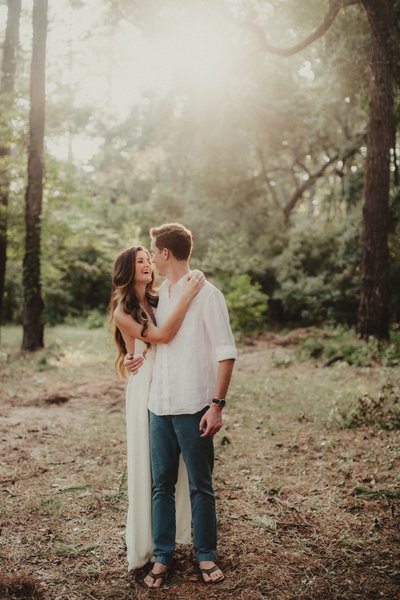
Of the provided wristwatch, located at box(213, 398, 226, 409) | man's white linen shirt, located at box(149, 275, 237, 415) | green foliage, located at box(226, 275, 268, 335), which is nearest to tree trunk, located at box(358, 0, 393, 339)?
green foliage, located at box(226, 275, 268, 335)

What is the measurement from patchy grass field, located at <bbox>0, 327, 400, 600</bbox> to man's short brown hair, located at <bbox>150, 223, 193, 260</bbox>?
5.36 feet

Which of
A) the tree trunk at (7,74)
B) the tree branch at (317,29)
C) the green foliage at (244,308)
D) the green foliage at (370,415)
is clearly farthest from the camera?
the green foliage at (244,308)

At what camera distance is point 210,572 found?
337 centimetres

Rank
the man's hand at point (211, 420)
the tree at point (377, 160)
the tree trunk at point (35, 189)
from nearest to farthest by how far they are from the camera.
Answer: the man's hand at point (211, 420) → the tree at point (377, 160) → the tree trunk at point (35, 189)

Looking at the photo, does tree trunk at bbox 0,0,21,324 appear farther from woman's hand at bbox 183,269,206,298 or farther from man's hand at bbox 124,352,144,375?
woman's hand at bbox 183,269,206,298

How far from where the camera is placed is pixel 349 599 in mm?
3125

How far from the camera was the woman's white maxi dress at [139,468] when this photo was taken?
350 cm

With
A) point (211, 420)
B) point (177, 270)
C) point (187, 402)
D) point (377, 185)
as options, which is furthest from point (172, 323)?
point (377, 185)

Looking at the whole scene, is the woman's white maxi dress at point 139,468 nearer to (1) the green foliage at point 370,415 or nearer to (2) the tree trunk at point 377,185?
(1) the green foliage at point 370,415

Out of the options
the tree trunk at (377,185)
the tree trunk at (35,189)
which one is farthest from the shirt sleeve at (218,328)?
the tree trunk at (35,189)

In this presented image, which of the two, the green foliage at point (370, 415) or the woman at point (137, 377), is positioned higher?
the woman at point (137, 377)

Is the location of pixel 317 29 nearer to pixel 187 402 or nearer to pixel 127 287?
pixel 127 287

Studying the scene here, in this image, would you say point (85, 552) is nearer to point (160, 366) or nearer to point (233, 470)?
point (160, 366)

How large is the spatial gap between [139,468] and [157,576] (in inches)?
25.3
